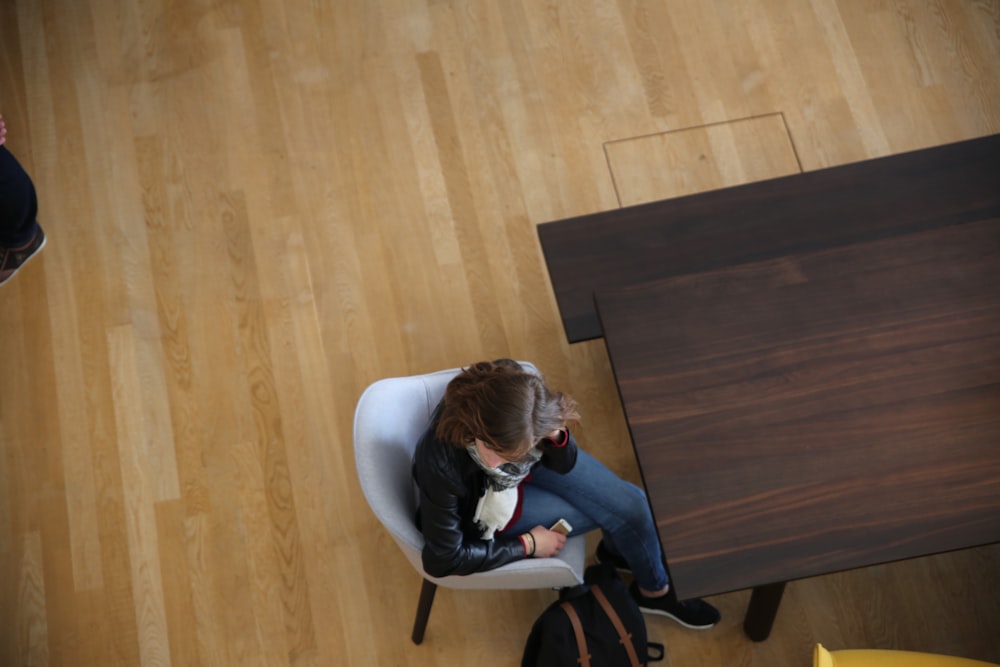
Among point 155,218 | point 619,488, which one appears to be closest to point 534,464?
point 619,488

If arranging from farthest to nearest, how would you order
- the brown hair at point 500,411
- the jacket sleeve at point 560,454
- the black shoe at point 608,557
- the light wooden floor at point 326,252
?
the light wooden floor at point 326,252 < the black shoe at point 608,557 < the jacket sleeve at point 560,454 < the brown hair at point 500,411

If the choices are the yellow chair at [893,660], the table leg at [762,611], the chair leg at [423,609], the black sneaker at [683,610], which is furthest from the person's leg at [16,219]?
the yellow chair at [893,660]

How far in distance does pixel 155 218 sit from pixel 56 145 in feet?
1.45

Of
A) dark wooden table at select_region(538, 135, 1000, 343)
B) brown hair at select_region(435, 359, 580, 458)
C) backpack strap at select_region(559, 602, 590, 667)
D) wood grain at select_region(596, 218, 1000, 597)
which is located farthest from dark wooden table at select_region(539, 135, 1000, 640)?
backpack strap at select_region(559, 602, 590, 667)

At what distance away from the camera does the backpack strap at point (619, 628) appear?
6.91 feet

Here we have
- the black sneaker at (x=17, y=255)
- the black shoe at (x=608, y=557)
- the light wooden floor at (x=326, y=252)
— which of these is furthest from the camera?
the black sneaker at (x=17, y=255)

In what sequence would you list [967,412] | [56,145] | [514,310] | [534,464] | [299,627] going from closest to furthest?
1. [967,412]
2. [534,464]
3. [299,627]
4. [514,310]
5. [56,145]

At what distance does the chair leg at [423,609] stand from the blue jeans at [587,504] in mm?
282

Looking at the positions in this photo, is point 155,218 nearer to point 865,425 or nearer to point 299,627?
point 299,627

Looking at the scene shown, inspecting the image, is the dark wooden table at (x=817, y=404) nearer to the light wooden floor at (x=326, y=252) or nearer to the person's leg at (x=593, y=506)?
the person's leg at (x=593, y=506)

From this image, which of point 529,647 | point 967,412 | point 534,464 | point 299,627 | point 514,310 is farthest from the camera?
point 514,310

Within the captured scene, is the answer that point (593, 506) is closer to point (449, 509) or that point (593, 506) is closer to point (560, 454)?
point (560, 454)

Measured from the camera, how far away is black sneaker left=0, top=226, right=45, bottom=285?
8.57 feet

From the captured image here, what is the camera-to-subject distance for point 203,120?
9.75 ft
